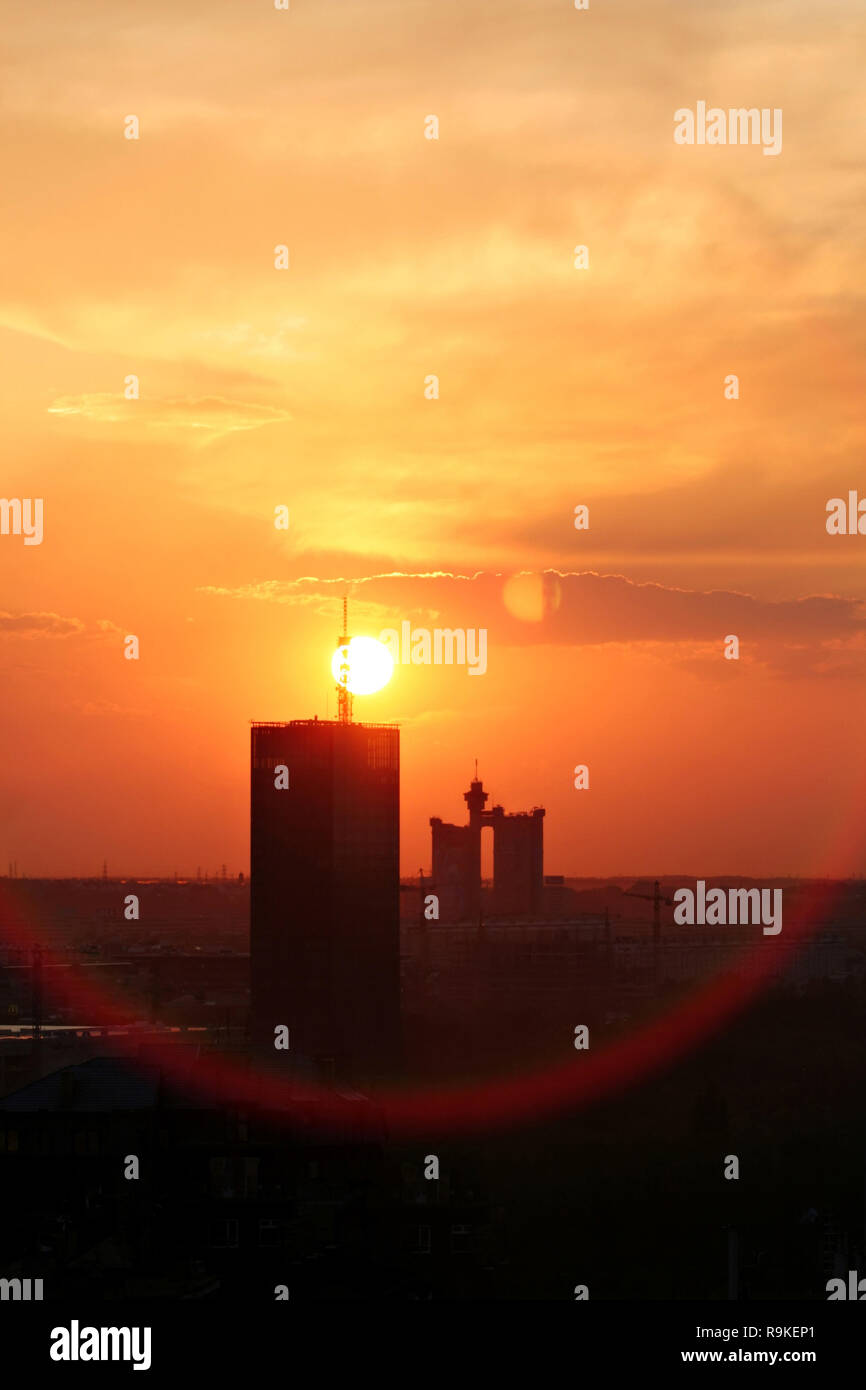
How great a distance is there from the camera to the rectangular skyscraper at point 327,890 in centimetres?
11950

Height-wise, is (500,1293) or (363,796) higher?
(363,796)

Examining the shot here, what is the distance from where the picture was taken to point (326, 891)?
401 feet

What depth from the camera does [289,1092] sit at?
2069 inches

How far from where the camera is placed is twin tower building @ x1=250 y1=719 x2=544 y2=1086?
119 meters

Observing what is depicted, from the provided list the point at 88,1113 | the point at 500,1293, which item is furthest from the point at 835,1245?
the point at 88,1113

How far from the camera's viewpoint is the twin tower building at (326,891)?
119438 mm

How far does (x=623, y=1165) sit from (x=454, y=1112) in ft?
53.3

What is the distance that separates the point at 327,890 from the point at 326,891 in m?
0.08

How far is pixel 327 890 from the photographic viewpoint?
12212 cm

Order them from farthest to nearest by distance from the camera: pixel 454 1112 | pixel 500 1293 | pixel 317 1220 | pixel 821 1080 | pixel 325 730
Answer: pixel 325 730
pixel 821 1080
pixel 454 1112
pixel 500 1293
pixel 317 1220

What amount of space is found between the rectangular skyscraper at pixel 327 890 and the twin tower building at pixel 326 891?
0.06 meters

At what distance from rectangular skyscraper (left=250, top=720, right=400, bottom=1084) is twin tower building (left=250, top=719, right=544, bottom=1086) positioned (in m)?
0.06
